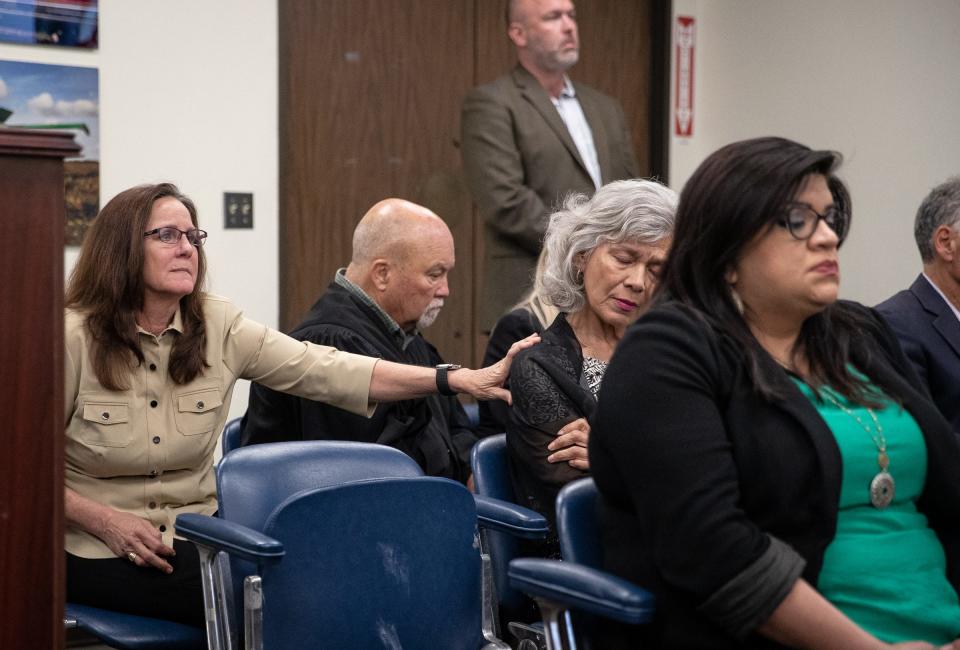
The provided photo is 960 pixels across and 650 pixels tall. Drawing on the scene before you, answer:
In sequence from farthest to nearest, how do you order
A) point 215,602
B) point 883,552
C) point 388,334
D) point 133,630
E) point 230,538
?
point 388,334 → point 133,630 → point 215,602 → point 230,538 → point 883,552

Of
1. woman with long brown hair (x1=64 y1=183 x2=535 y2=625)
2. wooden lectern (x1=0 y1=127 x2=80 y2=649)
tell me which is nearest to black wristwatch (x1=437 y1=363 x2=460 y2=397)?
woman with long brown hair (x1=64 y1=183 x2=535 y2=625)

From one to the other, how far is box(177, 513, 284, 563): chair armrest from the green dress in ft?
2.69

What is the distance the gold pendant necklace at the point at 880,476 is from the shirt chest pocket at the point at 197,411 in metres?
1.42

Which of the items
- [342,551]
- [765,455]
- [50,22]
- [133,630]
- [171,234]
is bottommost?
[133,630]

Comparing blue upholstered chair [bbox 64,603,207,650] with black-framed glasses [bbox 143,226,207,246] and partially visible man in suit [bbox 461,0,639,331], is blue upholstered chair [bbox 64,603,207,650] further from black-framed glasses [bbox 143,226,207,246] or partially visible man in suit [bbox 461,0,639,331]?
partially visible man in suit [bbox 461,0,639,331]

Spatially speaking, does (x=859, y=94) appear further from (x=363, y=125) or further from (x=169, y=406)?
(x=169, y=406)

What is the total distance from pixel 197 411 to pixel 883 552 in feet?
4.90

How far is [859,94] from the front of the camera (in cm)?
523

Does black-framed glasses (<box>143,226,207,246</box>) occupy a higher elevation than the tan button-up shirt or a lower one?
higher

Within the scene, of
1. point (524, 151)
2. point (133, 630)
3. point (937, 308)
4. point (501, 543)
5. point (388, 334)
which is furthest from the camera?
point (524, 151)

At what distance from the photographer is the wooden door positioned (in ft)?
16.0

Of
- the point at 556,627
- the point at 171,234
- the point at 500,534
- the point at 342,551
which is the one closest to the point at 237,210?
the point at 171,234

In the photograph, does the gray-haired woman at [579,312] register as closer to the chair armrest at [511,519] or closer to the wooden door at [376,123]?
the chair armrest at [511,519]

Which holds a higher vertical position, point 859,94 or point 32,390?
point 859,94
